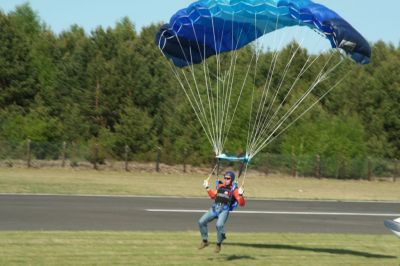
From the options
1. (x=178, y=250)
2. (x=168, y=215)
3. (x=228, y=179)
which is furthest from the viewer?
(x=168, y=215)

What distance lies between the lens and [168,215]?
2136cm

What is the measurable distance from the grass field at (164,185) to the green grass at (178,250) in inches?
436

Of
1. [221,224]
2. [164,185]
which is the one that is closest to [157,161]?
[164,185]

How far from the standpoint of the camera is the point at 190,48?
16156 mm

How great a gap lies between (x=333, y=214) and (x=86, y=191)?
336 inches

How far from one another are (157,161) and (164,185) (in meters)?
8.77

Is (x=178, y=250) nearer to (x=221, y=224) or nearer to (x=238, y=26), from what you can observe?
(x=221, y=224)

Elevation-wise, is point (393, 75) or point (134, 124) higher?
point (393, 75)

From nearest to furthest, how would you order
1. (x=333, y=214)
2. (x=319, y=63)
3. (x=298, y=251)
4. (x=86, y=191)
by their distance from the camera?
(x=298, y=251), (x=333, y=214), (x=86, y=191), (x=319, y=63)

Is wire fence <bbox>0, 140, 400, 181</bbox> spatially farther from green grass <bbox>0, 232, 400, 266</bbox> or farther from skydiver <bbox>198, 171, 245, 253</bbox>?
skydiver <bbox>198, 171, 245, 253</bbox>

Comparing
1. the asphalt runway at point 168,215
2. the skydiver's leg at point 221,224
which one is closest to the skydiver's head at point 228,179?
the skydiver's leg at point 221,224

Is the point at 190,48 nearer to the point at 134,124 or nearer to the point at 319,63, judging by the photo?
the point at 134,124

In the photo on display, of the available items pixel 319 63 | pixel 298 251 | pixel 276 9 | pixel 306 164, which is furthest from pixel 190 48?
pixel 319 63

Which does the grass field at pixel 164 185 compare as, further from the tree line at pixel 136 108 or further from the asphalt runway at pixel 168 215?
the tree line at pixel 136 108
